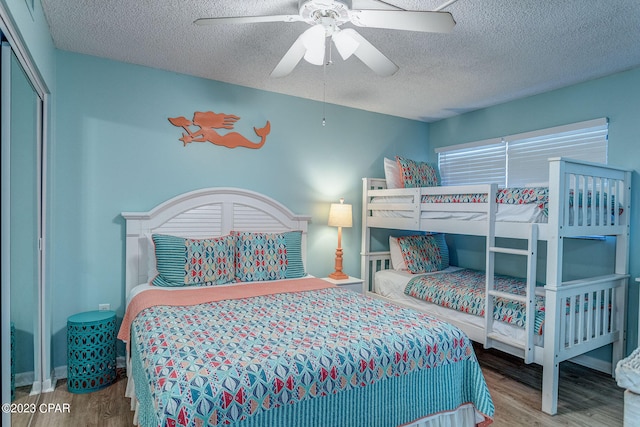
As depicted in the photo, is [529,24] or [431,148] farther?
[431,148]

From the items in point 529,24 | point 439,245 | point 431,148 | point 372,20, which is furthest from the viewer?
point 431,148

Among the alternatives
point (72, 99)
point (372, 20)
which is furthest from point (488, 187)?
point (72, 99)

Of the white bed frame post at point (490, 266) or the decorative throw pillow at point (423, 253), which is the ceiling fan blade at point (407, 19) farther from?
the decorative throw pillow at point (423, 253)

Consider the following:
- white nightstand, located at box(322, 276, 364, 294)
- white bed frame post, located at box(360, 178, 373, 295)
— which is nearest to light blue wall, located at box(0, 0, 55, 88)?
white nightstand, located at box(322, 276, 364, 294)

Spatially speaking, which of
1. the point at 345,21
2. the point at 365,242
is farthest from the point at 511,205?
the point at 345,21

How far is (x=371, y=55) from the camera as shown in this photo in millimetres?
2037

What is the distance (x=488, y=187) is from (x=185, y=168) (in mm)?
2502

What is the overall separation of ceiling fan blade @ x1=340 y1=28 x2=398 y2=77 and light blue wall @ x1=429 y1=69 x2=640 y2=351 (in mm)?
2109

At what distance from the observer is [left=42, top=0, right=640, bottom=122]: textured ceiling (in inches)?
83.6

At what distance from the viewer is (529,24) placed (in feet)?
7.35

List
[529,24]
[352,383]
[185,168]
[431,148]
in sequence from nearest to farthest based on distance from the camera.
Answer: [352,383] → [529,24] → [185,168] → [431,148]

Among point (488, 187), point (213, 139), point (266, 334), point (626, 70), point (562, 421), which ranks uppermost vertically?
point (626, 70)

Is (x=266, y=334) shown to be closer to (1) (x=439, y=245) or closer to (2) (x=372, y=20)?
(2) (x=372, y=20)

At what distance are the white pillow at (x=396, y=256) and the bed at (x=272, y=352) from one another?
130cm
